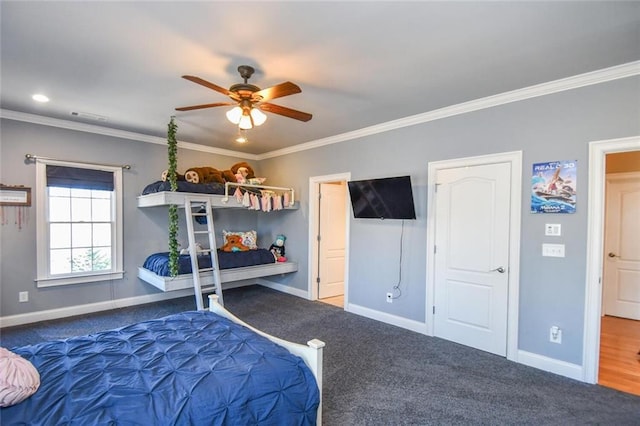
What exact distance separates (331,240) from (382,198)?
172 cm

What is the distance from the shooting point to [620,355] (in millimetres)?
3363

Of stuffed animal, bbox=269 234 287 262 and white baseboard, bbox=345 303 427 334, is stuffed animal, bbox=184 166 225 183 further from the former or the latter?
white baseboard, bbox=345 303 427 334

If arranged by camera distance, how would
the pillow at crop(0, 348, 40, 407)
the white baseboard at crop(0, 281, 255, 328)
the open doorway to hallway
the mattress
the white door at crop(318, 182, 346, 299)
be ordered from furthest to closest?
the white door at crop(318, 182, 346, 299)
the open doorway to hallway
the mattress
the white baseboard at crop(0, 281, 255, 328)
the pillow at crop(0, 348, 40, 407)

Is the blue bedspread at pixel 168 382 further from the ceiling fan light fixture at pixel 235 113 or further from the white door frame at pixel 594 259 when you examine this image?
the white door frame at pixel 594 259

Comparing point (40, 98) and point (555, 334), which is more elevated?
point (40, 98)

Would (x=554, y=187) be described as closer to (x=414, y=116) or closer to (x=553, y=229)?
(x=553, y=229)

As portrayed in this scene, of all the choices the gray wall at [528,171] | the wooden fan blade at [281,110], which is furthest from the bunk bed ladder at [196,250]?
the gray wall at [528,171]

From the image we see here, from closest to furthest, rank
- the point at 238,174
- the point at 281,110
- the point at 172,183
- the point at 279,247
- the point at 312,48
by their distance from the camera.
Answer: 1. the point at 312,48
2. the point at 281,110
3. the point at 172,183
4. the point at 238,174
5. the point at 279,247

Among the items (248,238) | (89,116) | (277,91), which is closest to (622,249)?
(277,91)

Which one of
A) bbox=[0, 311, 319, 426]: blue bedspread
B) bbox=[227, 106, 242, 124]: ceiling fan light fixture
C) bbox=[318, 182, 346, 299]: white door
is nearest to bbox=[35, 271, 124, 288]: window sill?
bbox=[0, 311, 319, 426]: blue bedspread

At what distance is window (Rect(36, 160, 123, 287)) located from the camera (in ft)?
13.8

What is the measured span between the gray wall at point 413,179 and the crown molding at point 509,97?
Result: 0.19 feet

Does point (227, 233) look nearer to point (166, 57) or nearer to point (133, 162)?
point (133, 162)

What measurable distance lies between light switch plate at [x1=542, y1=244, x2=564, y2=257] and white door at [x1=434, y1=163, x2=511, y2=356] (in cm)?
33
